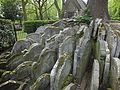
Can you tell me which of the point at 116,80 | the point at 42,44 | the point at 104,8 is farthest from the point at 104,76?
A: the point at 104,8

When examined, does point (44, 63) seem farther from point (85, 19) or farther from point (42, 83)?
point (85, 19)

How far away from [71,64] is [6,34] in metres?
4.66

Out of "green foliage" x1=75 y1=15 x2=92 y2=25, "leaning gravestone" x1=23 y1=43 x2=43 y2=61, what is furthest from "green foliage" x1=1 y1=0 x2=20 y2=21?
Answer: "leaning gravestone" x1=23 y1=43 x2=43 y2=61

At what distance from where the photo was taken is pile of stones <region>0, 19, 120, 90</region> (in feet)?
14.0

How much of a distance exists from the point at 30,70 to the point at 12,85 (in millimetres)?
486

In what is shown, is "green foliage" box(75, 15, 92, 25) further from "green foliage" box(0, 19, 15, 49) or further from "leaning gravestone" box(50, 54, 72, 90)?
"leaning gravestone" box(50, 54, 72, 90)

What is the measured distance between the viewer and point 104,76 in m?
4.52

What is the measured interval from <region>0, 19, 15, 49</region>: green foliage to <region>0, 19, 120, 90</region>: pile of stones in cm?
237

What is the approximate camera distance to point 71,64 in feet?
15.1

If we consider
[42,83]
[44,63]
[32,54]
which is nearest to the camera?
[42,83]

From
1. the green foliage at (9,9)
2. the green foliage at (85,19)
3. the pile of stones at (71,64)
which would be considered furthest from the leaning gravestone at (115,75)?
the green foliage at (9,9)

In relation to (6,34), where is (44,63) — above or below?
below

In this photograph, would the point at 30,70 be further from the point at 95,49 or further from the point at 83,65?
the point at 95,49

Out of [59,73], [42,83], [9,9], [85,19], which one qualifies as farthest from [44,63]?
[9,9]
